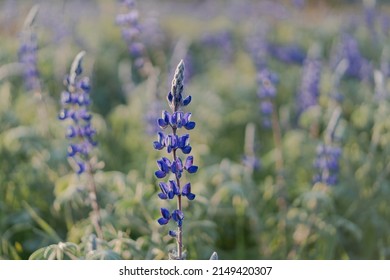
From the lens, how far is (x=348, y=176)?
4.48 meters

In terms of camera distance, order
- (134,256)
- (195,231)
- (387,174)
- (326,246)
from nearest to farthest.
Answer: (134,256) < (195,231) < (326,246) < (387,174)

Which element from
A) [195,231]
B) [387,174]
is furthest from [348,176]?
[195,231]

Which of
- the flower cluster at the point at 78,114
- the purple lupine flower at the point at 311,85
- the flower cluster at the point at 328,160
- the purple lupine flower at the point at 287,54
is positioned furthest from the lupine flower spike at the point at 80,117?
the purple lupine flower at the point at 287,54

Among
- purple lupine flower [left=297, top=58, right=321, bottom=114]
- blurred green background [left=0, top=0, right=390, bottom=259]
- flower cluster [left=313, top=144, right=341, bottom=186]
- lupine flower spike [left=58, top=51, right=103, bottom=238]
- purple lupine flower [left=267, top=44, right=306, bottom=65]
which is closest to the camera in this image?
lupine flower spike [left=58, top=51, right=103, bottom=238]

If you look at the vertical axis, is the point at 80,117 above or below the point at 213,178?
above

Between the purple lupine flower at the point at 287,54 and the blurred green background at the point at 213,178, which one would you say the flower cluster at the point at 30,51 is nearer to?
the blurred green background at the point at 213,178

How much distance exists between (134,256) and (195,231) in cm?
56

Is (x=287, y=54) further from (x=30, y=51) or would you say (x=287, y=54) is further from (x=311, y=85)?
(x=30, y=51)

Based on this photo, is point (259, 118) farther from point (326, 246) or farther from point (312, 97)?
point (326, 246)

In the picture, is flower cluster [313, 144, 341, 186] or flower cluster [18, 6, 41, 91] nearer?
flower cluster [313, 144, 341, 186]

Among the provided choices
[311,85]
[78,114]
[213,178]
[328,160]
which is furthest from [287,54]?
[78,114]

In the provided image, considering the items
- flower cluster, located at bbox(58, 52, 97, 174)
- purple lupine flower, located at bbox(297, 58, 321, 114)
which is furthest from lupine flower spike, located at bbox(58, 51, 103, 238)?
purple lupine flower, located at bbox(297, 58, 321, 114)

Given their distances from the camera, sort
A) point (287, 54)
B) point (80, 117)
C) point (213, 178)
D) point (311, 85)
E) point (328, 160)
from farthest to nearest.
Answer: point (287, 54) → point (311, 85) → point (213, 178) → point (328, 160) → point (80, 117)

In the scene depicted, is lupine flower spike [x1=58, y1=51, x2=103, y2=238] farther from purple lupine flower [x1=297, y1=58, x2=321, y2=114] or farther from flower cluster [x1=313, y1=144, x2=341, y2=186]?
purple lupine flower [x1=297, y1=58, x2=321, y2=114]
